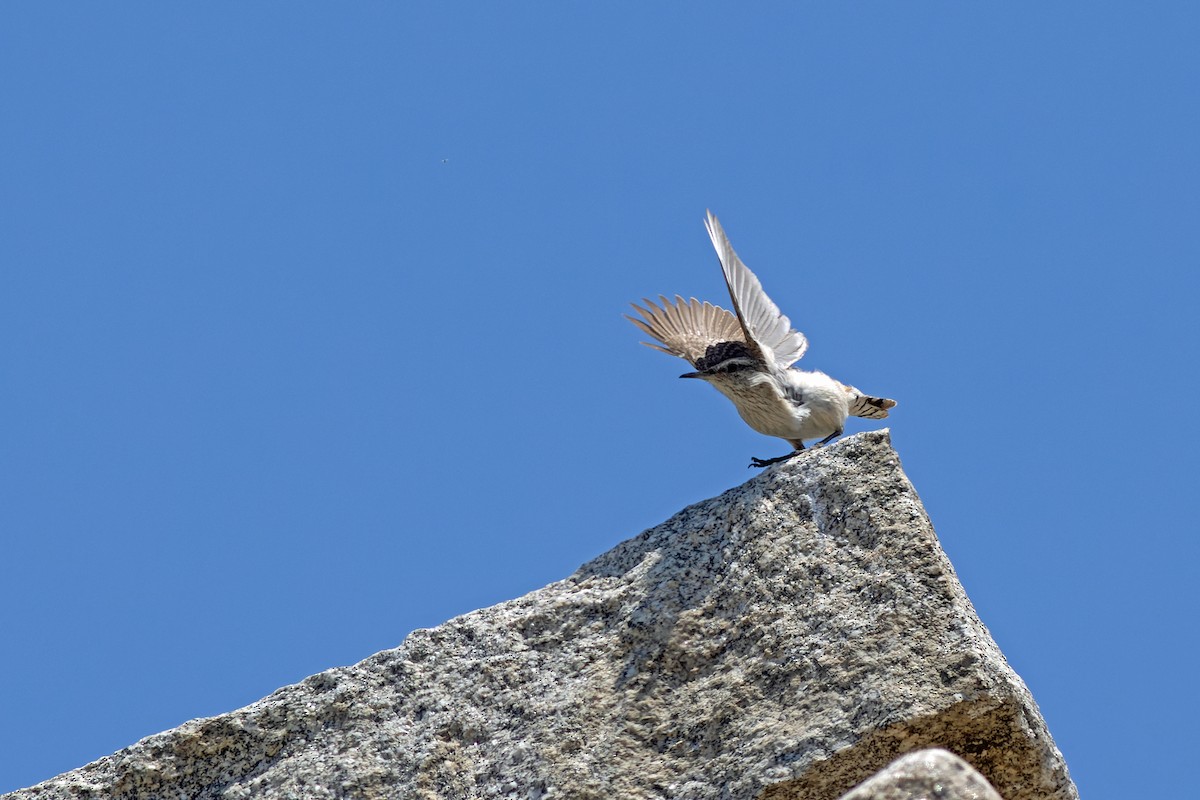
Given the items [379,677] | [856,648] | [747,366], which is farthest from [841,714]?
[747,366]

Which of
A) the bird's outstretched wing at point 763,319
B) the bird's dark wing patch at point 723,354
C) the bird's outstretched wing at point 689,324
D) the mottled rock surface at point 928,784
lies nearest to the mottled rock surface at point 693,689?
the mottled rock surface at point 928,784

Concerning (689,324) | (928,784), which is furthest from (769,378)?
(928,784)

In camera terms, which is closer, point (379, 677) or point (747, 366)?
→ point (379, 677)

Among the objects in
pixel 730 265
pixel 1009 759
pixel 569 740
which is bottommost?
pixel 1009 759

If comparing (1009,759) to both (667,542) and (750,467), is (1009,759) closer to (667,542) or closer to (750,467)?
(667,542)

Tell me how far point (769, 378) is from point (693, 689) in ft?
10.5

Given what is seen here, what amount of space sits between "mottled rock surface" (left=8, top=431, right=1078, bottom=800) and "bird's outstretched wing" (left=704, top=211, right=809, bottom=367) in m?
2.80

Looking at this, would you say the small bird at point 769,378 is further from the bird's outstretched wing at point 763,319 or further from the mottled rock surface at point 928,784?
the mottled rock surface at point 928,784

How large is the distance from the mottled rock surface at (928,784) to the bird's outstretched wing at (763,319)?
5.27 metres

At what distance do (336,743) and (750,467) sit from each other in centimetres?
271

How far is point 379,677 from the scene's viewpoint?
573cm

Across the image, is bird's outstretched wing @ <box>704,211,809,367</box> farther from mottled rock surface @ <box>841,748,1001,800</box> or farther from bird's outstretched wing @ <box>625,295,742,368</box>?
mottled rock surface @ <box>841,748,1001,800</box>

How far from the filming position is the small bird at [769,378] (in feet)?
26.8

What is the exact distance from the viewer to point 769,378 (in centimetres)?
822
